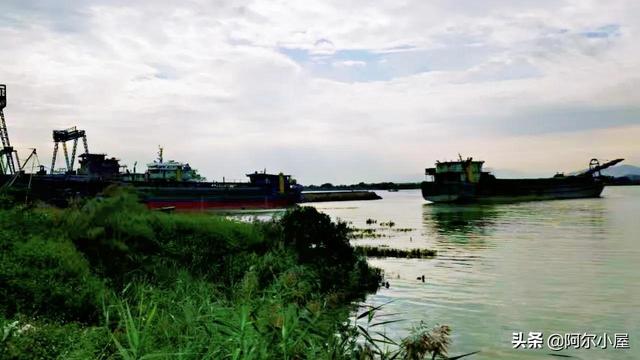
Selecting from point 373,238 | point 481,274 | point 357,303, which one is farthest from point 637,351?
point 373,238

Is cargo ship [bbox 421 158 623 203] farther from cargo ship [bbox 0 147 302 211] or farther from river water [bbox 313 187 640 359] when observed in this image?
river water [bbox 313 187 640 359]

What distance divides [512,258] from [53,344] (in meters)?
22.6

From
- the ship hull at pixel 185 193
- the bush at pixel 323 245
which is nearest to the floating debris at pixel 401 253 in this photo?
the bush at pixel 323 245

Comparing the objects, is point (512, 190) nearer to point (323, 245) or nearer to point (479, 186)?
point (479, 186)

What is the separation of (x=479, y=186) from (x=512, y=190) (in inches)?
380

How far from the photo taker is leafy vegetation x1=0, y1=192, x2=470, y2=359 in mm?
6316

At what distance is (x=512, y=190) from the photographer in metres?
92.0

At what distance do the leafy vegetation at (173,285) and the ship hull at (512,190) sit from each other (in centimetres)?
6972

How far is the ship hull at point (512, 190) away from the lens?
85562 millimetres

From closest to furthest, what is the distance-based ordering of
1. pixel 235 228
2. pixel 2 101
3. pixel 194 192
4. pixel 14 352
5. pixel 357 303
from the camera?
pixel 14 352 < pixel 357 303 < pixel 235 228 < pixel 2 101 < pixel 194 192

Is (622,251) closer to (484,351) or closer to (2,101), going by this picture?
(484,351)

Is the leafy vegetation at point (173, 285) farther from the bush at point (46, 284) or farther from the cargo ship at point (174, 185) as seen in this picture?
the cargo ship at point (174, 185)

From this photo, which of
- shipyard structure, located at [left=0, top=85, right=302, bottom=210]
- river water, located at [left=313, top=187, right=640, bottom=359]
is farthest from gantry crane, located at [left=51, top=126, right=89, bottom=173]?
river water, located at [left=313, top=187, right=640, bottom=359]

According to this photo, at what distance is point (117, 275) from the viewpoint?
12477 millimetres
